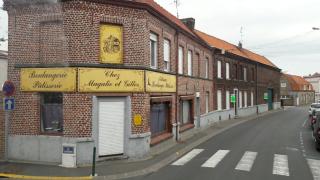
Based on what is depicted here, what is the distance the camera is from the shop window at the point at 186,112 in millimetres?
27516

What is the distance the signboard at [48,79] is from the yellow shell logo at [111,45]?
1.75 meters

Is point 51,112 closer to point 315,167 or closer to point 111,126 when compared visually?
point 111,126

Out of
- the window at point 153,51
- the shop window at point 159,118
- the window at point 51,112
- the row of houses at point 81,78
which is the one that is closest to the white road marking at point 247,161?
the row of houses at point 81,78

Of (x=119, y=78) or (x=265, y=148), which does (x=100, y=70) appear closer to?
(x=119, y=78)

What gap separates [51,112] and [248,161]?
28.2ft

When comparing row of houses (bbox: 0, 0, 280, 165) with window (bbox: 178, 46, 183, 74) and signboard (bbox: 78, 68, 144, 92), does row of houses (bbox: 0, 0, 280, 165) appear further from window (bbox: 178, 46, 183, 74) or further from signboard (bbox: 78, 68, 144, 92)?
window (bbox: 178, 46, 183, 74)

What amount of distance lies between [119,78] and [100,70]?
0.95 metres

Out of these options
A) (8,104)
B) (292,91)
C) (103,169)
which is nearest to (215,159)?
(103,169)

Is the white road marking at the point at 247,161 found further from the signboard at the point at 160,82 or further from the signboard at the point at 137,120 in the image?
the signboard at the point at 160,82

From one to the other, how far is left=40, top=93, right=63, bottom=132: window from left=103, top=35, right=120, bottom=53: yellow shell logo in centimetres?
278

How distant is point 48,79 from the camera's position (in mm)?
17500

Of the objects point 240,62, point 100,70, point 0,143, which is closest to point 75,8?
point 100,70

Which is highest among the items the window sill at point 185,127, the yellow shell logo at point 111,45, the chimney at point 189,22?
the chimney at point 189,22

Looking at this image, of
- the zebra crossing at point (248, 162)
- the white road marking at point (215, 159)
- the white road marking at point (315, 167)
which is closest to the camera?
the white road marking at point (315, 167)
